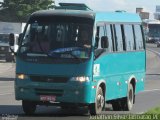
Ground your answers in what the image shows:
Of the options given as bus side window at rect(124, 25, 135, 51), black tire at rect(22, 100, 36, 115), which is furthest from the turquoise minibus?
bus side window at rect(124, 25, 135, 51)

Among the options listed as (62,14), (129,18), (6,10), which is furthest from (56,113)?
(6,10)

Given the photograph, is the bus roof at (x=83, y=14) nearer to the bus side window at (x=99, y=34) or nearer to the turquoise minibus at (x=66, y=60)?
the turquoise minibus at (x=66, y=60)

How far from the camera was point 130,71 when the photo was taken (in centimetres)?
1867

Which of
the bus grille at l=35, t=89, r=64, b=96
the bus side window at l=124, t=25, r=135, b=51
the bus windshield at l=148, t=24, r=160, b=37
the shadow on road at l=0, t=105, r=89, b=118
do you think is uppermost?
the bus side window at l=124, t=25, r=135, b=51

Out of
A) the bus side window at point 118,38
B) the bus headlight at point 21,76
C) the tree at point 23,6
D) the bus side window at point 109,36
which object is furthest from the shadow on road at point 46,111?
the tree at point 23,6

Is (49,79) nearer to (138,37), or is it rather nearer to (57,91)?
(57,91)

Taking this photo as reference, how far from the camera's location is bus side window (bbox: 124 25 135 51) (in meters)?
18.5

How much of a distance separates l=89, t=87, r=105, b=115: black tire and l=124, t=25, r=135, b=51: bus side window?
252cm

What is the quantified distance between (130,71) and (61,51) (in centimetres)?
351

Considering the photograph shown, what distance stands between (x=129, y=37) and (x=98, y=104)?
3198 millimetres

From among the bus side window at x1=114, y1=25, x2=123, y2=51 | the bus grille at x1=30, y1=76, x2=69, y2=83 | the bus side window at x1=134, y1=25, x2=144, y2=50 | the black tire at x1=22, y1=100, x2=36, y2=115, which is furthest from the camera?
the bus side window at x1=134, y1=25, x2=144, y2=50

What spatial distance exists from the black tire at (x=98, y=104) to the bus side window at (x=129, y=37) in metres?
2.52

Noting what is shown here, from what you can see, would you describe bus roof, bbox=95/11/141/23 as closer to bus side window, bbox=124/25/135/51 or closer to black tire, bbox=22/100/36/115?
bus side window, bbox=124/25/135/51

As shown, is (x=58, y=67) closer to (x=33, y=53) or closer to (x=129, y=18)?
(x=33, y=53)
